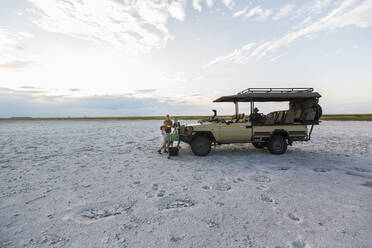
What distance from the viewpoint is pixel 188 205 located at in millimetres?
3902

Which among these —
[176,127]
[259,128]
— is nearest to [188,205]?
[176,127]

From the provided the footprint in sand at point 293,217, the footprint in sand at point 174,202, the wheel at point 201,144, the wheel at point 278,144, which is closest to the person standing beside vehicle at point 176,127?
the wheel at point 201,144

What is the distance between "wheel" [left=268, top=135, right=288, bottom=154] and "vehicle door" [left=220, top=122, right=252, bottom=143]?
123cm

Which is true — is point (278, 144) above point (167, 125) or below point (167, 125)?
below

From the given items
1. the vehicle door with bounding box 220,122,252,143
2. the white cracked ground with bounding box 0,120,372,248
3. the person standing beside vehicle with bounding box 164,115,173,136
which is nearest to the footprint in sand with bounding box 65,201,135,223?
the white cracked ground with bounding box 0,120,372,248

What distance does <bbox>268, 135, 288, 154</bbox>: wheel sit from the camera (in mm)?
8680

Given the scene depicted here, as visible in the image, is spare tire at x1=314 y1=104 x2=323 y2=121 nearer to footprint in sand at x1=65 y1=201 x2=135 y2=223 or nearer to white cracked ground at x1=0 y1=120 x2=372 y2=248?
white cracked ground at x1=0 y1=120 x2=372 y2=248

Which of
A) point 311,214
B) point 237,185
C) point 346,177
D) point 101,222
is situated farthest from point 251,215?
point 346,177

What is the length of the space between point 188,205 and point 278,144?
6481 mm

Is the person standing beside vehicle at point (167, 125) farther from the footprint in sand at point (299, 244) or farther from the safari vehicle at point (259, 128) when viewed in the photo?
the footprint in sand at point (299, 244)

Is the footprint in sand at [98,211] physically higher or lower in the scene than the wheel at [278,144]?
lower

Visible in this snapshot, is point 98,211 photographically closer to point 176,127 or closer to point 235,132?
point 176,127

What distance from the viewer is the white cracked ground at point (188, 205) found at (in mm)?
2859

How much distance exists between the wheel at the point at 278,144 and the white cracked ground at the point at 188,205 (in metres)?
1.66
